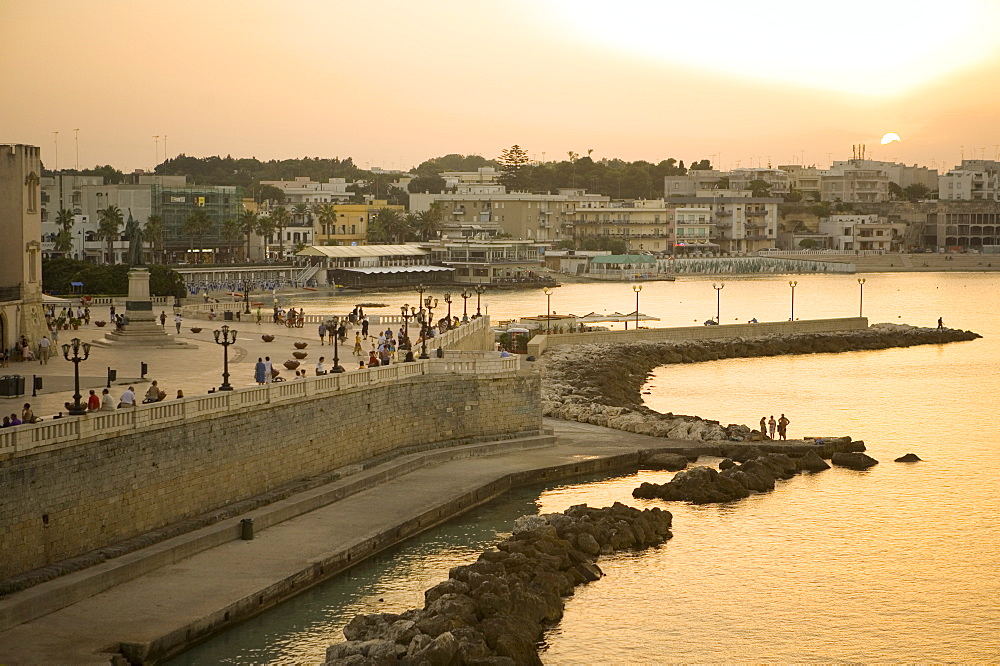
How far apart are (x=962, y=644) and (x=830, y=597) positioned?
8.02ft

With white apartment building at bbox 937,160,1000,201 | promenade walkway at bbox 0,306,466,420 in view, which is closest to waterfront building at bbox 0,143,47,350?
promenade walkway at bbox 0,306,466,420

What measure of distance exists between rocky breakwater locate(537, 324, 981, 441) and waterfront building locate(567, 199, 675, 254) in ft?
239

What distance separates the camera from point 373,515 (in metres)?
24.5

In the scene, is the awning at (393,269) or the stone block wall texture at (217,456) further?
the awning at (393,269)

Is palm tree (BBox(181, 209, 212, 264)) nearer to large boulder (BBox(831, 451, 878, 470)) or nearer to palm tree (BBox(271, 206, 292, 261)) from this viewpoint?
palm tree (BBox(271, 206, 292, 261))

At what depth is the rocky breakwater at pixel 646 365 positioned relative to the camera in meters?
35.3

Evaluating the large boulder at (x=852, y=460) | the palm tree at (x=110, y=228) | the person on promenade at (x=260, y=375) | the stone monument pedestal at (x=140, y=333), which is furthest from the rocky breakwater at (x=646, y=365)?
the palm tree at (x=110, y=228)

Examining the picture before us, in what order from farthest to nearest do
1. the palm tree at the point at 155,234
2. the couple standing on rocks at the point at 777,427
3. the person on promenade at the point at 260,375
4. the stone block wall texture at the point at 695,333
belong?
the palm tree at the point at 155,234 < the stone block wall texture at the point at 695,333 < the couple standing on rocks at the point at 777,427 < the person on promenade at the point at 260,375

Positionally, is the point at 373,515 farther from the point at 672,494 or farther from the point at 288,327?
the point at 288,327

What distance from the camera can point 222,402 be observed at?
76.3ft

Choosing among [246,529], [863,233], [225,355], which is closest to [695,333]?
[225,355]

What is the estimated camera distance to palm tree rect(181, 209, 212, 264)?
9750cm

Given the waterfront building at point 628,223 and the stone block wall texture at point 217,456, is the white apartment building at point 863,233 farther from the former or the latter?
the stone block wall texture at point 217,456

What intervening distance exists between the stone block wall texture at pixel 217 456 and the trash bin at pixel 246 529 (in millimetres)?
907
